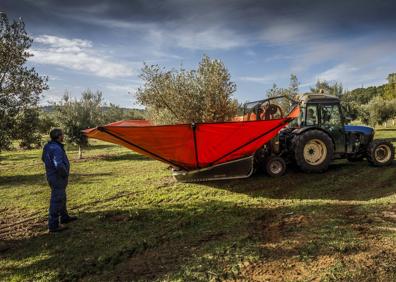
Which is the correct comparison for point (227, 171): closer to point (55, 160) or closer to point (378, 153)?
point (55, 160)

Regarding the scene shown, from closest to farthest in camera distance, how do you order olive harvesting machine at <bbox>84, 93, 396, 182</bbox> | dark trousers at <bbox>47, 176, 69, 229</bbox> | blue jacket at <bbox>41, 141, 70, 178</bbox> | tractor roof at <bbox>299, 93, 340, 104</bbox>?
1. blue jacket at <bbox>41, 141, 70, 178</bbox>
2. dark trousers at <bbox>47, 176, 69, 229</bbox>
3. olive harvesting machine at <bbox>84, 93, 396, 182</bbox>
4. tractor roof at <bbox>299, 93, 340, 104</bbox>

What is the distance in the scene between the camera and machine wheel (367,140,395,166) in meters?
11.3

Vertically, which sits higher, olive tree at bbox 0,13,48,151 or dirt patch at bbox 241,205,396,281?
olive tree at bbox 0,13,48,151

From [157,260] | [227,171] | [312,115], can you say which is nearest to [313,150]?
[312,115]

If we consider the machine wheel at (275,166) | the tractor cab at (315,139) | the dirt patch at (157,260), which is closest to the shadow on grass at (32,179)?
the machine wheel at (275,166)

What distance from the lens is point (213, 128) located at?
8.65 metres

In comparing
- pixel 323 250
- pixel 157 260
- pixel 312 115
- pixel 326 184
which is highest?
pixel 312 115

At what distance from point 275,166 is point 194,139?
3.40 meters

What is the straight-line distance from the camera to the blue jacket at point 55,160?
6.50 metres

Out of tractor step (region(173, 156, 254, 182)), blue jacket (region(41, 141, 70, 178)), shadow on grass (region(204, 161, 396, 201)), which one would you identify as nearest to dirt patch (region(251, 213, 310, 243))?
shadow on grass (region(204, 161, 396, 201))

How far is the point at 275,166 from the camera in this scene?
34.1 feet

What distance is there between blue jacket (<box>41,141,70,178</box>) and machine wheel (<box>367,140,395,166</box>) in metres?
10.6

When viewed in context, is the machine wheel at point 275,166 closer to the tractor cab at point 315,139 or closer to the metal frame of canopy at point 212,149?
the tractor cab at point 315,139

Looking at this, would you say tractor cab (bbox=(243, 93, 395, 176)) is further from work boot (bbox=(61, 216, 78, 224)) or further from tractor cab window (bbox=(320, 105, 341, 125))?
work boot (bbox=(61, 216, 78, 224))
